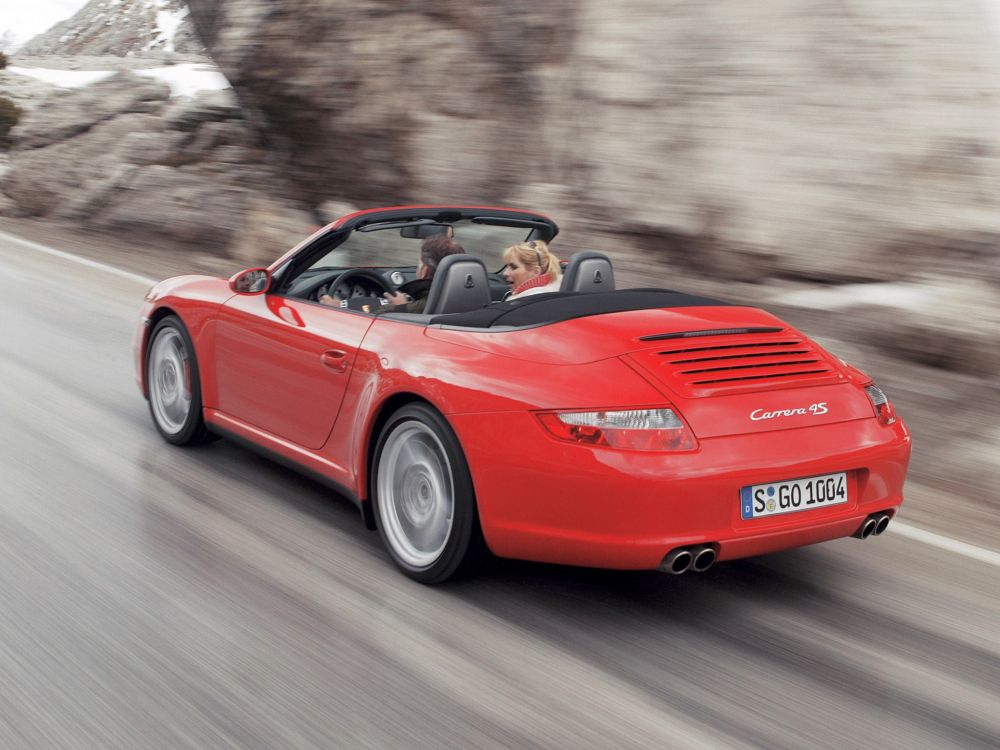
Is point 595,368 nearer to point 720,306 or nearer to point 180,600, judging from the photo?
point 720,306

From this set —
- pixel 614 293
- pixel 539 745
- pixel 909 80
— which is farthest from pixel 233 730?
pixel 909 80

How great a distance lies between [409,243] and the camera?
5.36 metres

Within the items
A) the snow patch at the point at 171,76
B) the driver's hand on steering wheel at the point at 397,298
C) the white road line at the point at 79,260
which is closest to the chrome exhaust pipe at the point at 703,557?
the driver's hand on steering wheel at the point at 397,298

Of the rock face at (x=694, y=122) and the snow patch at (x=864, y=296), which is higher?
the rock face at (x=694, y=122)

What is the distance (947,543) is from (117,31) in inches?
2182

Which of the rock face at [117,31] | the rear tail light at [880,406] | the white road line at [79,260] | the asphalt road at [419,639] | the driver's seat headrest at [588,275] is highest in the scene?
the rock face at [117,31]

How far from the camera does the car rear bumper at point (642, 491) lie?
11.5 ft

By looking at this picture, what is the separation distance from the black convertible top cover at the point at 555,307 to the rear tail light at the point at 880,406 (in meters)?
0.68

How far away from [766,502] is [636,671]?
691 millimetres

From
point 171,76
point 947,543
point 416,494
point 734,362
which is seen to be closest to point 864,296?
point 947,543

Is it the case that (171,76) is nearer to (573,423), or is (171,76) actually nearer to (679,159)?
(679,159)

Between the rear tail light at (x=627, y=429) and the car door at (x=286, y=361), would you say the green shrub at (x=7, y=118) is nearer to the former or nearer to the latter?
the car door at (x=286, y=361)

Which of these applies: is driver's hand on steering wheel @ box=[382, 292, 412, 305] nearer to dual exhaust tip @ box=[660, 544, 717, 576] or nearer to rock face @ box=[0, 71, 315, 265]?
dual exhaust tip @ box=[660, 544, 717, 576]

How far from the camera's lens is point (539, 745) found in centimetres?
299
